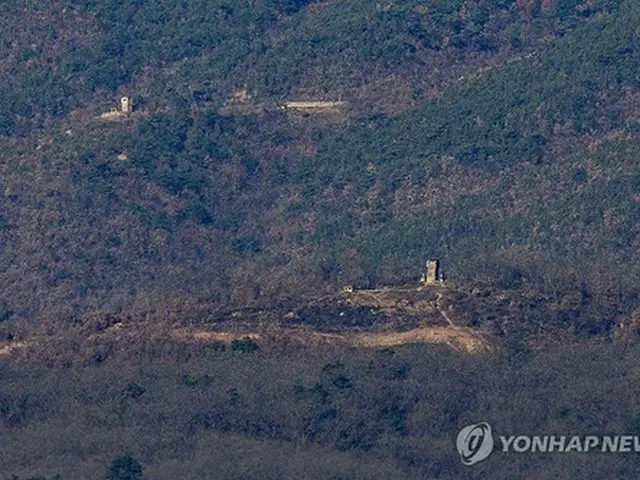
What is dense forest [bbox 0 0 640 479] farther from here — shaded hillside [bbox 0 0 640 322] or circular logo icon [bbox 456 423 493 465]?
circular logo icon [bbox 456 423 493 465]

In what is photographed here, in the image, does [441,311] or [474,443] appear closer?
[474,443]

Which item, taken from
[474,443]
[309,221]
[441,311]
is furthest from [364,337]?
[309,221]

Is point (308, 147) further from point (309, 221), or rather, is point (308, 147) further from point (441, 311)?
point (441, 311)

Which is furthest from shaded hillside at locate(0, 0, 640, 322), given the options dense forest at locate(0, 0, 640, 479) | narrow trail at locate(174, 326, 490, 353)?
narrow trail at locate(174, 326, 490, 353)

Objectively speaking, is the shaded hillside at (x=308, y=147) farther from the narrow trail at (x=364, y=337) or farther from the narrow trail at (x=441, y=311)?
the narrow trail at (x=364, y=337)

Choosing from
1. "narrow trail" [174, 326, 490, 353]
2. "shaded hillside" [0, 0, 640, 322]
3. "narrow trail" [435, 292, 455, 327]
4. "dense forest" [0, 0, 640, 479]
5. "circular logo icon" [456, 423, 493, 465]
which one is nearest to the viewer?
"circular logo icon" [456, 423, 493, 465]

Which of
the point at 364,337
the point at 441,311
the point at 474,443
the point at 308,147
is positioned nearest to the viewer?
the point at 474,443
